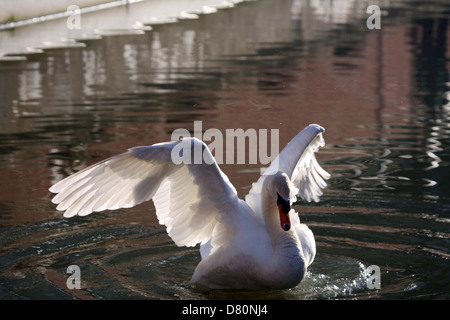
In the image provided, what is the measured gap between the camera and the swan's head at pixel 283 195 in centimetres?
635

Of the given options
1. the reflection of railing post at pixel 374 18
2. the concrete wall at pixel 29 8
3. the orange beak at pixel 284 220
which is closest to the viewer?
the orange beak at pixel 284 220

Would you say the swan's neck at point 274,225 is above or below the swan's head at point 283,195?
below

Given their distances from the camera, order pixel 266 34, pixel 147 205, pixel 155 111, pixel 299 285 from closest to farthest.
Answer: pixel 299 285 → pixel 147 205 → pixel 155 111 → pixel 266 34

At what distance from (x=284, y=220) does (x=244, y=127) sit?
231 inches

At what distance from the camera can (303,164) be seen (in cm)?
778

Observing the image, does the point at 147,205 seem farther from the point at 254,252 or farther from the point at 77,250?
the point at 254,252

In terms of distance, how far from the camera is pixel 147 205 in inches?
344

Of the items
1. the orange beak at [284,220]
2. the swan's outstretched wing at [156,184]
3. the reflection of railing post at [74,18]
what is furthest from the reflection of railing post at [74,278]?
the reflection of railing post at [74,18]

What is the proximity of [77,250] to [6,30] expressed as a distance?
13.3m

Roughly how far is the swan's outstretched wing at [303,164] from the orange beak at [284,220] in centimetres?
36

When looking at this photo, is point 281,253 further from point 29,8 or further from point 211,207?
point 29,8

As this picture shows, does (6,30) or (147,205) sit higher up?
(6,30)

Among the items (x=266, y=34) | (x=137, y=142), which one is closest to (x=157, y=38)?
(x=266, y=34)

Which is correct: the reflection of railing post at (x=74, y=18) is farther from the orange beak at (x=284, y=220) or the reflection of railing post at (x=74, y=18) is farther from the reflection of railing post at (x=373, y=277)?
the orange beak at (x=284, y=220)
